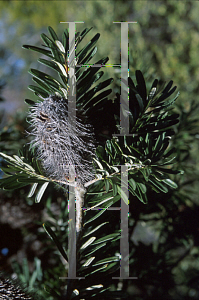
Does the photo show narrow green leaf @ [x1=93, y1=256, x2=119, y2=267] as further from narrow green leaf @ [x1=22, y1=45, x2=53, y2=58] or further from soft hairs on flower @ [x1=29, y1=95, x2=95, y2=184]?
narrow green leaf @ [x1=22, y1=45, x2=53, y2=58]

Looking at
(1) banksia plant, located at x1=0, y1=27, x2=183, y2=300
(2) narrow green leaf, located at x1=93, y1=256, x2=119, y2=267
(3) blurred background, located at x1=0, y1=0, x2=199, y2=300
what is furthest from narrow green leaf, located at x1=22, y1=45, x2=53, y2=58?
(2) narrow green leaf, located at x1=93, y1=256, x2=119, y2=267

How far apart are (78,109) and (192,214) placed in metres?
0.28

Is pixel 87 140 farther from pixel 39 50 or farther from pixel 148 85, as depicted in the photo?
pixel 148 85

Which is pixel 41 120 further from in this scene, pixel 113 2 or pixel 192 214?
pixel 113 2

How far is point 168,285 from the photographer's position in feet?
1.14

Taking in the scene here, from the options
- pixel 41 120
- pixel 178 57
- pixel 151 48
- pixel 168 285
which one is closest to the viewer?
pixel 41 120

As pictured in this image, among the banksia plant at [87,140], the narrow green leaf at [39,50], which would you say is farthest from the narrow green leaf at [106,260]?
the narrow green leaf at [39,50]

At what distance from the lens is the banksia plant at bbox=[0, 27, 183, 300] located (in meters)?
0.20

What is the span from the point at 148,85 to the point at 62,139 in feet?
0.79

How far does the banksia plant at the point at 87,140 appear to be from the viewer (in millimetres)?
205

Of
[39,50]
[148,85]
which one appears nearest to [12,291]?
[39,50]

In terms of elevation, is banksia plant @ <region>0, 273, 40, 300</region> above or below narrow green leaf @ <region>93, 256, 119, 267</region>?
below

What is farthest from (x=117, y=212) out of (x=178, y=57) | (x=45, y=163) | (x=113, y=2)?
(x=113, y=2)

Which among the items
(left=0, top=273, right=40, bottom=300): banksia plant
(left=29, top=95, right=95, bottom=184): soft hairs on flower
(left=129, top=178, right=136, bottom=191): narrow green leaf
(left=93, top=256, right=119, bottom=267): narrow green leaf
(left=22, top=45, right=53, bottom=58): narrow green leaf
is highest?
(left=22, top=45, right=53, bottom=58): narrow green leaf
